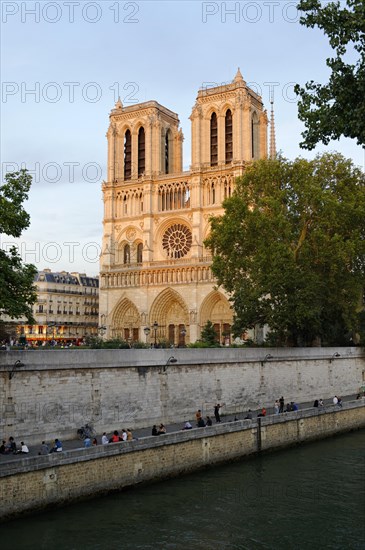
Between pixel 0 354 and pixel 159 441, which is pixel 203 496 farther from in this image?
pixel 0 354

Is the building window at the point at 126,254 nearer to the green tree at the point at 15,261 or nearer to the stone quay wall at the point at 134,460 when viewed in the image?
the stone quay wall at the point at 134,460

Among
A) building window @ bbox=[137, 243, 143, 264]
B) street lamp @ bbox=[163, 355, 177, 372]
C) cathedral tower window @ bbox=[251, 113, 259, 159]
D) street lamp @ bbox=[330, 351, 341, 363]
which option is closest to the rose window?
building window @ bbox=[137, 243, 143, 264]

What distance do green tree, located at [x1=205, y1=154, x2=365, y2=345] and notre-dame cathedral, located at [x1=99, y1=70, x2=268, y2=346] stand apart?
1910cm

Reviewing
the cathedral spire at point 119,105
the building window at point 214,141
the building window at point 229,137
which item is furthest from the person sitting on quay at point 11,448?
the cathedral spire at point 119,105

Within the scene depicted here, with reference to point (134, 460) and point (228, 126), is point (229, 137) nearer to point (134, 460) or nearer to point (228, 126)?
point (228, 126)

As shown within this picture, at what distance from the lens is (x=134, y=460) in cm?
1834

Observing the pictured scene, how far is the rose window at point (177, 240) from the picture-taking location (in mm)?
59250

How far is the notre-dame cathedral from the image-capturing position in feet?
185

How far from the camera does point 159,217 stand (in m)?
60.1

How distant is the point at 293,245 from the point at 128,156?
108 ft

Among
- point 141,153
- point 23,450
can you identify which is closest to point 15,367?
point 23,450

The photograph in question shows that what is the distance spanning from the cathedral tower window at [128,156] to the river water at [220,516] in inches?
1821

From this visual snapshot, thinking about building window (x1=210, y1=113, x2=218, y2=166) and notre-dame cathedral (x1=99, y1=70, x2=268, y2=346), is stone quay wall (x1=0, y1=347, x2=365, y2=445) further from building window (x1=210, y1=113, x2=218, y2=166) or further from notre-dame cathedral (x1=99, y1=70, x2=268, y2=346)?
building window (x1=210, y1=113, x2=218, y2=166)

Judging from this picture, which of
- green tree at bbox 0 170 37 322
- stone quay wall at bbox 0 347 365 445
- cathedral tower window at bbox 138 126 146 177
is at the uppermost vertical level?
cathedral tower window at bbox 138 126 146 177
